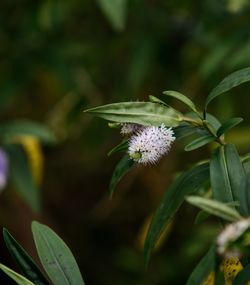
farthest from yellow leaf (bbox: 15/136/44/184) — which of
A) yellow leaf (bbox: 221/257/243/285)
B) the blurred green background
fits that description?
yellow leaf (bbox: 221/257/243/285)

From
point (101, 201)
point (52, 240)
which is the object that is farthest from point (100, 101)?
point (52, 240)

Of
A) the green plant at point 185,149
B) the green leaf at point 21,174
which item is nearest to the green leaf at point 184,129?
the green plant at point 185,149

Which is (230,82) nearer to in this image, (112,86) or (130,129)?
(130,129)

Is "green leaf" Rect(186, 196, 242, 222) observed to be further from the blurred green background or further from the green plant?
the blurred green background

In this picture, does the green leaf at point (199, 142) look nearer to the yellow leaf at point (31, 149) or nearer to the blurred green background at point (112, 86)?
the blurred green background at point (112, 86)

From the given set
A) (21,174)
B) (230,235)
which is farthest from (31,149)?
(230,235)

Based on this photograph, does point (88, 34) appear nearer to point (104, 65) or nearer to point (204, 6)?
point (104, 65)
